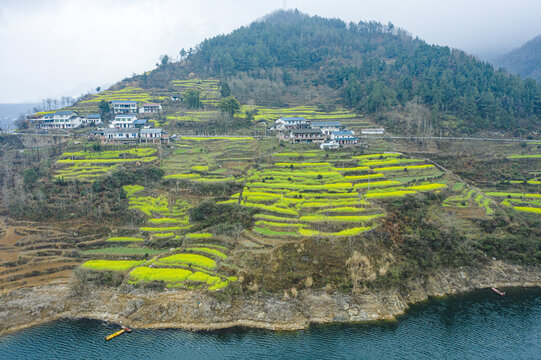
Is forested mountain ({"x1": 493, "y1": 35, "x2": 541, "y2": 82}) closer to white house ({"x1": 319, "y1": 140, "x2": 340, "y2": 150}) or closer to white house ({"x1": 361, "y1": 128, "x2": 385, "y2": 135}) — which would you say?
white house ({"x1": 361, "y1": 128, "x2": 385, "y2": 135})

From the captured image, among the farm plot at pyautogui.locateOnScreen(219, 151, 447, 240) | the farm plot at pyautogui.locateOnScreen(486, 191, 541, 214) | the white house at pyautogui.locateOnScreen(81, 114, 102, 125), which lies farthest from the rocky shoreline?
the white house at pyautogui.locateOnScreen(81, 114, 102, 125)

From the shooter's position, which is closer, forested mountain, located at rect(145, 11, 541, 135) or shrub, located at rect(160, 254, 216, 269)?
shrub, located at rect(160, 254, 216, 269)

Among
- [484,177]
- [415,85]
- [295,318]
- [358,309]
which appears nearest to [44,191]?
[295,318]

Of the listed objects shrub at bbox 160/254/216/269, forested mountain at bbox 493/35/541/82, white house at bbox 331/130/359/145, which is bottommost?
shrub at bbox 160/254/216/269

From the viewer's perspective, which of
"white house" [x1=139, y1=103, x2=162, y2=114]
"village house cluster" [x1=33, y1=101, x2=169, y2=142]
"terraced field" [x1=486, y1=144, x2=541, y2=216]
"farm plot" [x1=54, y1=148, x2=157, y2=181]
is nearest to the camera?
"terraced field" [x1=486, y1=144, x2=541, y2=216]

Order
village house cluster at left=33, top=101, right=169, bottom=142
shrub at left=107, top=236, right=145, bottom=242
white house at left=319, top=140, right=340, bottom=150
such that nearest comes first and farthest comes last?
shrub at left=107, top=236, right=145, bottom=242, white house at left=319, top=140, right=340, bottom=150, village house cluster at left=33, top=101, right=169, bottom=142

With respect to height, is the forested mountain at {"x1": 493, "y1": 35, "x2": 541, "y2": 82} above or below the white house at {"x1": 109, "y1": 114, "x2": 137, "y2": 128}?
above
